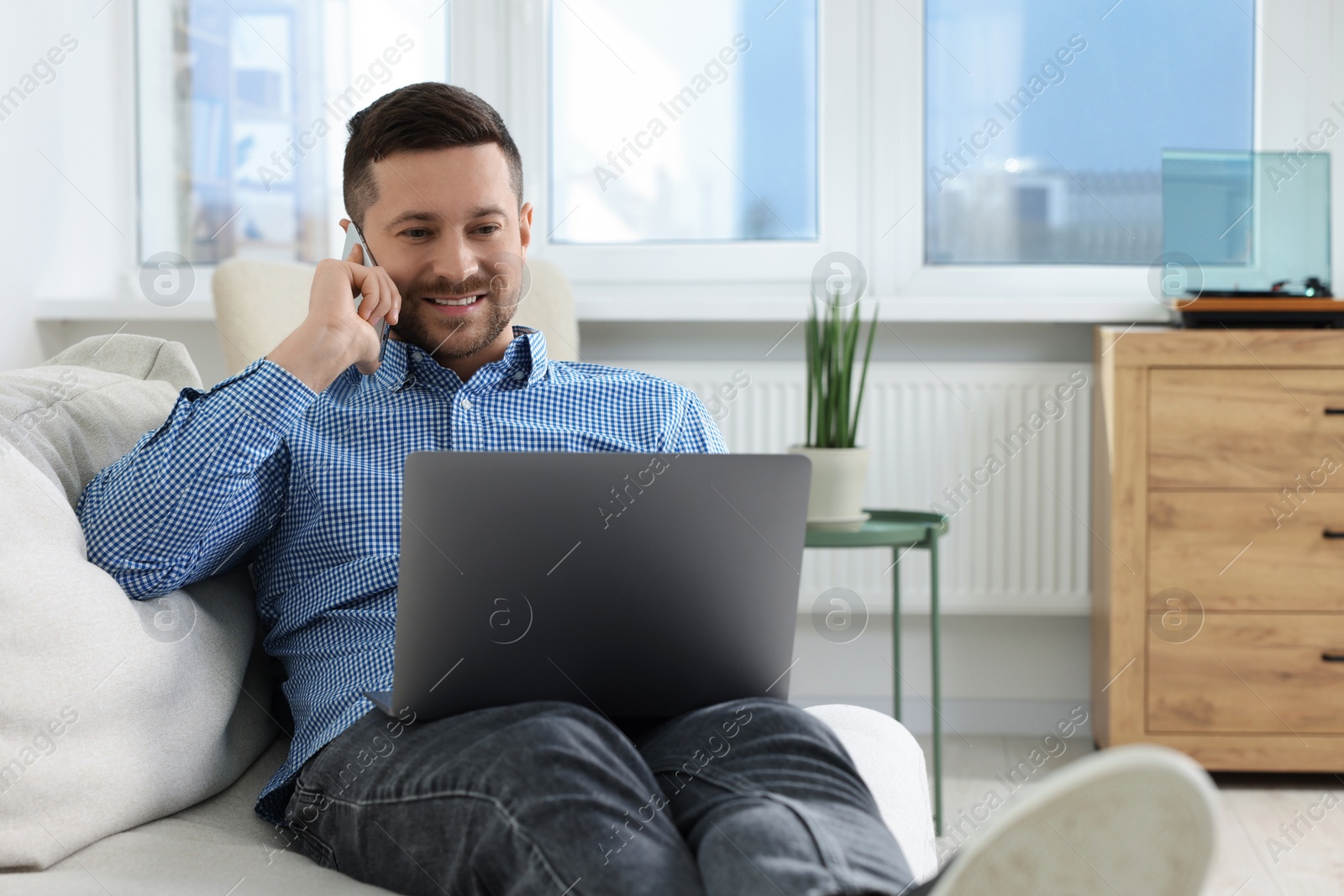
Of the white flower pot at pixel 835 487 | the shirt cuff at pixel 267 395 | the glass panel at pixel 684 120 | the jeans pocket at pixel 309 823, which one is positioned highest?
the glass panel at pixel 684 120

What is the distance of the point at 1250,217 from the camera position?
2.25 metres

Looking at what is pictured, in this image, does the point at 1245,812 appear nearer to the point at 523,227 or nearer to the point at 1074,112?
the point at 1074,112

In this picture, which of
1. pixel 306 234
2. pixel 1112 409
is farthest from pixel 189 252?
pixel 1112 409

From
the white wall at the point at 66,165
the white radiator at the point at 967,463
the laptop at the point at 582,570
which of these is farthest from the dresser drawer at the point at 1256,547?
the white wall at the point at 66,165

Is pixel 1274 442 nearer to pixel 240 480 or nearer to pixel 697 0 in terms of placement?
pixel 697 0

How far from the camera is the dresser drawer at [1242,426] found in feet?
6.57

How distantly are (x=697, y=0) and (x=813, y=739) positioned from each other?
2024mm

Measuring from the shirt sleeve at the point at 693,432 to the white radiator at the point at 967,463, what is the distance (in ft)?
3.13

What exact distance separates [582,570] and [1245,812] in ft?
5.44

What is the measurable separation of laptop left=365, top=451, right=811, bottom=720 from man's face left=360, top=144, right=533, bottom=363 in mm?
446

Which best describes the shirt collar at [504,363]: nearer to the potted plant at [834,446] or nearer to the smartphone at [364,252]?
the smartphone at [364,252]

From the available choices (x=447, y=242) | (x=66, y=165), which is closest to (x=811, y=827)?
(x=447, y=242)

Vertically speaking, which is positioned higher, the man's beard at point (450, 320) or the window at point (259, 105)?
the window at point (259, 105)

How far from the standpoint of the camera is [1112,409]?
206 cm
